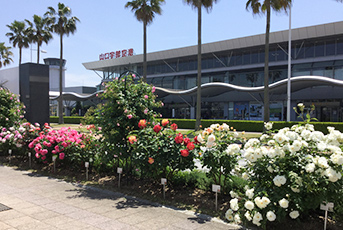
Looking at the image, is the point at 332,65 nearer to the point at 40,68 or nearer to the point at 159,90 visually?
the point at 159,90

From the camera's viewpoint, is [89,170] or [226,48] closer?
[89,170]

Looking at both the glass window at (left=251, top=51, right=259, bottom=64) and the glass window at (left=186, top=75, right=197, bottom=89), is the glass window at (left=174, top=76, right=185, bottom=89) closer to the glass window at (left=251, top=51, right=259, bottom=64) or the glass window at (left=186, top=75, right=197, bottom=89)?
the glass window at (left=186, top=75, right=197, bottom=89)

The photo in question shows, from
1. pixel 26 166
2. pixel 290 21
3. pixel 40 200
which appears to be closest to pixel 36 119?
pixel 26 166

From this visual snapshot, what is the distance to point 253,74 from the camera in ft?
117

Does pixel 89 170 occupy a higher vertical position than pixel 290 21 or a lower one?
lower

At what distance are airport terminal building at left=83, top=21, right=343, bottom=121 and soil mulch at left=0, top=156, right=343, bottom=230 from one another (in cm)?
2254

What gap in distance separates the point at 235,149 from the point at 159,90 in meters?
32.1

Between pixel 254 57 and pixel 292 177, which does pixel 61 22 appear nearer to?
pixel 254 57

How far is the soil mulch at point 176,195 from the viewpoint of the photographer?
4449 mm

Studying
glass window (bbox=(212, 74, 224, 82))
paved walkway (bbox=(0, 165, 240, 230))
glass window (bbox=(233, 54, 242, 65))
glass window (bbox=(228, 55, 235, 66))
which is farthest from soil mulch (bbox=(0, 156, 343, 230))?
glass window (bbox=(228, 55, 235, 66))

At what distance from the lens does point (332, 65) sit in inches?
1209

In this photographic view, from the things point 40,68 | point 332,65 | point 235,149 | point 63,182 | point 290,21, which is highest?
point 290,21

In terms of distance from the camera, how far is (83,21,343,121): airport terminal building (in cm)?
3055

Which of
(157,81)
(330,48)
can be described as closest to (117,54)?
(157,81)
